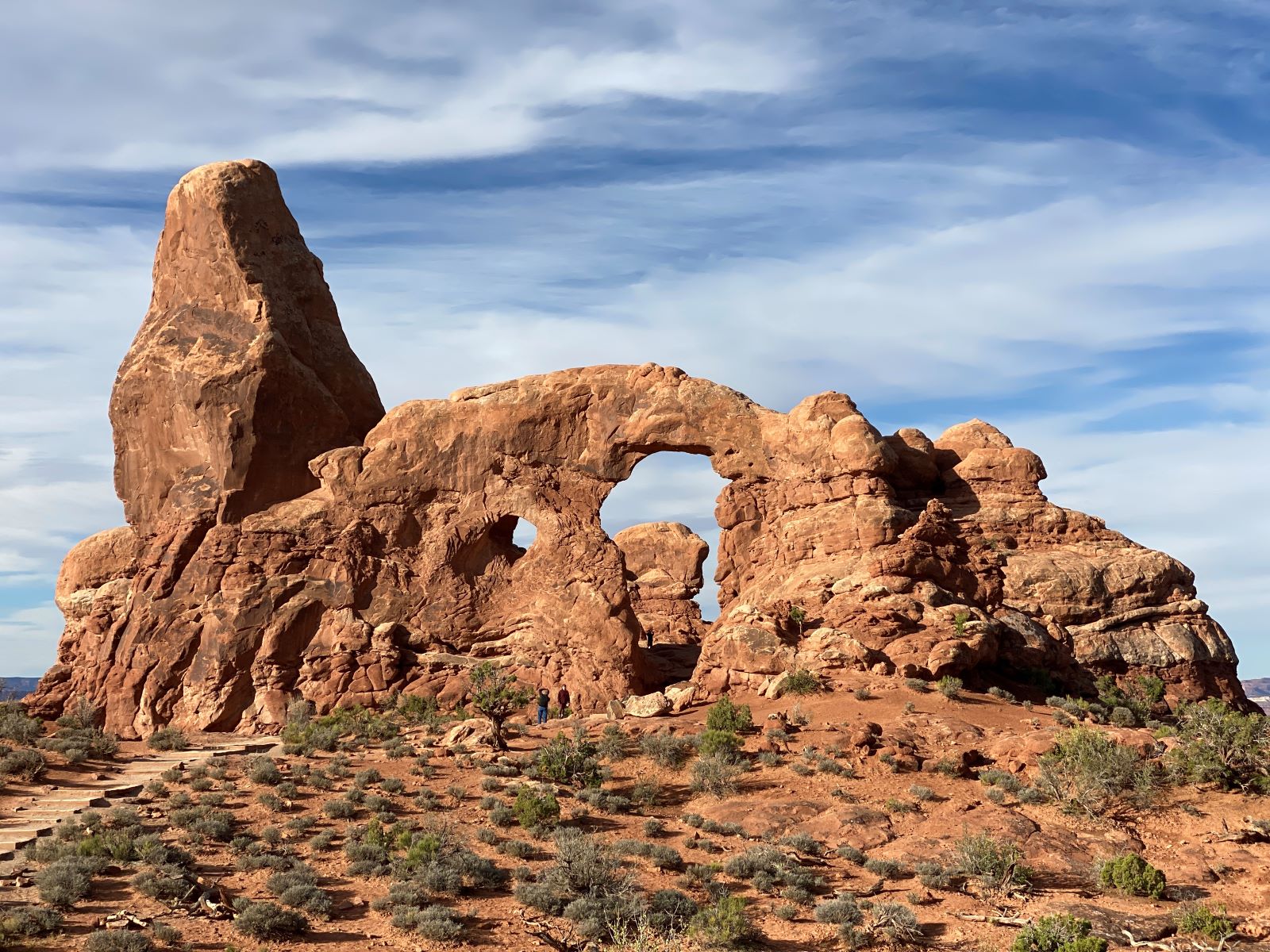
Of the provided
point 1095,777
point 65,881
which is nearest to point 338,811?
point 65,881

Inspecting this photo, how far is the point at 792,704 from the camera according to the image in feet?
87.7

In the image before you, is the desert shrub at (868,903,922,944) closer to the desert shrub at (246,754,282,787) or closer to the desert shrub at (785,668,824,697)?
the desert shrub at (785,668,824,697)

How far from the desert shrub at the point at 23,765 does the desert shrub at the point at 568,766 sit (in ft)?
31.6

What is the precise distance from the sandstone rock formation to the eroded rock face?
10.0 m

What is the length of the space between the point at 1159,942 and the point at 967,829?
4021 mm

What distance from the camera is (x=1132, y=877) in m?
19.6

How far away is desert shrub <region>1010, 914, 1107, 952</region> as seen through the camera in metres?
16.2

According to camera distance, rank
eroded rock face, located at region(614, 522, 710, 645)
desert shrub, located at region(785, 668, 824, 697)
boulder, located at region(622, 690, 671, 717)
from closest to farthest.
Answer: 1. desert shrub, located at region(785, 668, 824, 697)
2. boulder, located at region(622, 690, 671, 717)
3. eroded rock face, located at region(614, 522, 710, 645)

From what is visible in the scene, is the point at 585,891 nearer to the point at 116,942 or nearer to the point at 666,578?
the point at 116,942

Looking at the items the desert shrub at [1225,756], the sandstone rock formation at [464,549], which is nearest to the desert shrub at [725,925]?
the sandstone rock formation at [464,549]

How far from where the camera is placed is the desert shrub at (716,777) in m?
23.0

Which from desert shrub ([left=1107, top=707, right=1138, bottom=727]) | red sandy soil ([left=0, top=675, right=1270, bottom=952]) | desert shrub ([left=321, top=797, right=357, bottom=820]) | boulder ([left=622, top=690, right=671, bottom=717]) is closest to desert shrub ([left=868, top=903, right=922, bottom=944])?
red sandy soil ([left=0, top=675, right=1270, bottom=952])

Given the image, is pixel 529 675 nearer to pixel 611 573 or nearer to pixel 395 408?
pixel 611 573

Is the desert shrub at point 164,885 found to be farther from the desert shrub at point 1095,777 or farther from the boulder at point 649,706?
the desert shrub at point 1095,777
